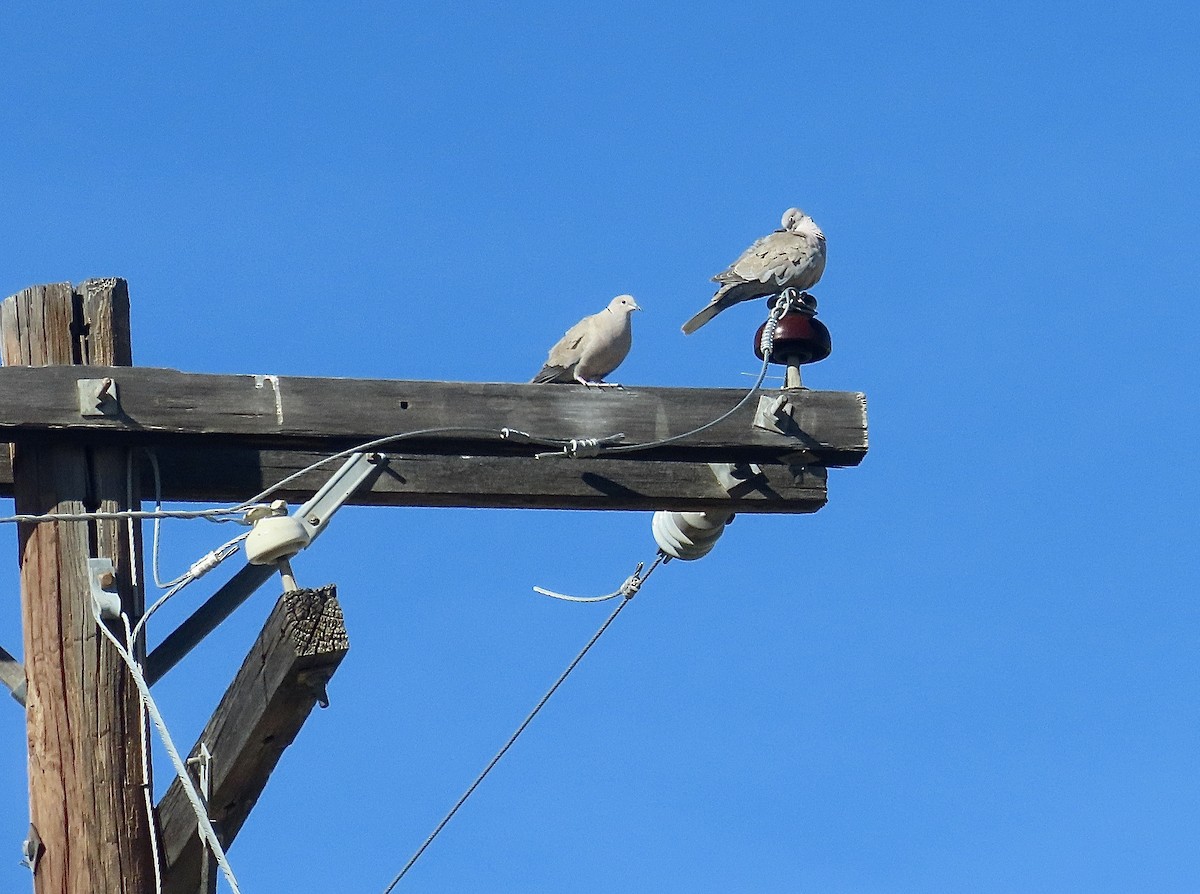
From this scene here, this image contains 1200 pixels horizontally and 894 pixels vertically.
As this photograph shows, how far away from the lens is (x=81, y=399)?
5289mm

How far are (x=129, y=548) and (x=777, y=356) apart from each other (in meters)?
2.11

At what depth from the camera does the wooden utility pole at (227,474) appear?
4961 millimetres

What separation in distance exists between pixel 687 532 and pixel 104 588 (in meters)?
2.24

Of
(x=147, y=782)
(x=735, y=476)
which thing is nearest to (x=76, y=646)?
(x=147, y=782)

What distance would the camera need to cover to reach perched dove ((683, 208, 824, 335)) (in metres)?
7.73

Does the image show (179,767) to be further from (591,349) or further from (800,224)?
(800,224)

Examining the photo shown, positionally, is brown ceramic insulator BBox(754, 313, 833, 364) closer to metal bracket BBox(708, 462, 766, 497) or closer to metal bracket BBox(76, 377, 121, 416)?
metal bracket BBox(708, 462, 766, 497)

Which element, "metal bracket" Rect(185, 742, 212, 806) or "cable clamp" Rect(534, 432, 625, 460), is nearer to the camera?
"metal bracket" Rect(185, 742, 212, 806)

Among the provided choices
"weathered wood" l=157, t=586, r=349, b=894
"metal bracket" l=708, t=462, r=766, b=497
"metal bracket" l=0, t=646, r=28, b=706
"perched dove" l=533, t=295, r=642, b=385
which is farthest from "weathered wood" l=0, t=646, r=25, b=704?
"perched dove" l=533, t=295, r=642, b=385

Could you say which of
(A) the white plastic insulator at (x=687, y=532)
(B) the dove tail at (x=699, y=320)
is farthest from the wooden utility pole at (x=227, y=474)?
(B) the dove tail at (x=699, y=320)

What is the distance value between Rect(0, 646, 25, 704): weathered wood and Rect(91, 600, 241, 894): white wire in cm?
29

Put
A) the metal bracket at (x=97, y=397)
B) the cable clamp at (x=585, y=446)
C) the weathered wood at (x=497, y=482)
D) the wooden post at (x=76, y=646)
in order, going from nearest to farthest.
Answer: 1. the wooden post at (x=76, y=646)
2. the metal bracket at (x=97, y=397)
3. the weathered wood at (x=497, y=482)
4. the cable clamp at (x=585, y=446)


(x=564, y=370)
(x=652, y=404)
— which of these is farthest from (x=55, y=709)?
(x=564, y=370)

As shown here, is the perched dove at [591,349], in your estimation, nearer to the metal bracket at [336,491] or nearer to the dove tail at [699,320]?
the dove tail at [699,320]
